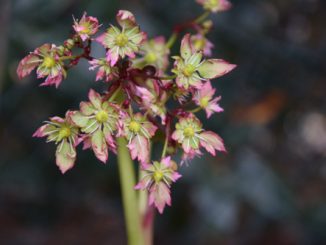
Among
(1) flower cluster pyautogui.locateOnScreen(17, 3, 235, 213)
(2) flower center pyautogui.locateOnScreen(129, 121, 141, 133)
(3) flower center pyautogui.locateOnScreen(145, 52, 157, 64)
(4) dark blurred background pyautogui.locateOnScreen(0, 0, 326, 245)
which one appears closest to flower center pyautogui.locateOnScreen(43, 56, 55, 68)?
(1) flower cluster pyautogui.locateOnScreen(17, 3, 235, 213)

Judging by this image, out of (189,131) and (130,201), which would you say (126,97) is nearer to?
(189,131)

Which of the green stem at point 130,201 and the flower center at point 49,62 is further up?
the flower center at point 49,62

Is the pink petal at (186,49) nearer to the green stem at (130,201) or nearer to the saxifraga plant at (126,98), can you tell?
the saxifraga plant at (126,98)

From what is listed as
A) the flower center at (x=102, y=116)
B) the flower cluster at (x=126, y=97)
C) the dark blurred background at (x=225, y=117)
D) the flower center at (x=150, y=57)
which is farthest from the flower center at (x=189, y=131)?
the dark blurred background at (x=225, y=117)

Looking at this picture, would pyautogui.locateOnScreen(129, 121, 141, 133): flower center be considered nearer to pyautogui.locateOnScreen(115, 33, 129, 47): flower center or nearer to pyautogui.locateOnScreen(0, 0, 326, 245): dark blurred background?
pyautogui.locateOnScreen(115, 33, 129, 47): flower center

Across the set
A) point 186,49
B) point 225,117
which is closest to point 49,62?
point 186,49

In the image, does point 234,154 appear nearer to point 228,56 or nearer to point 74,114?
point 228,56

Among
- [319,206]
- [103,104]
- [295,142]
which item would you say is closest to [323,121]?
[295,142]
